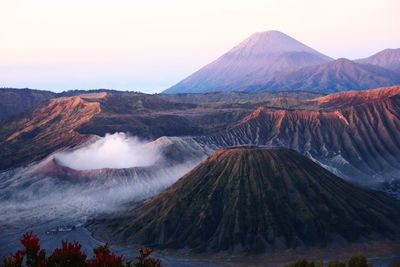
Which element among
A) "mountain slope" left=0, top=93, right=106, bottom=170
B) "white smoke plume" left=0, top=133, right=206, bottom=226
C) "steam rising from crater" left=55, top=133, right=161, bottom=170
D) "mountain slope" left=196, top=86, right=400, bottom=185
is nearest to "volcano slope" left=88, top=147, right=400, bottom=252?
"white smoke plume" left=0, top=133, right=206, bottom=226

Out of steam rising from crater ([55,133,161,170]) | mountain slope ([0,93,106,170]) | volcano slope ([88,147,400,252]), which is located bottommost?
volcano slope ([88,147,400,252])

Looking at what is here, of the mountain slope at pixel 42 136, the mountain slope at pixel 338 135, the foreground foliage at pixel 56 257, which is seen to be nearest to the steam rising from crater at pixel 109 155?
the mountain slope at pixel 42 136

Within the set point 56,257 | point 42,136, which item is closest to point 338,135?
point 42,136

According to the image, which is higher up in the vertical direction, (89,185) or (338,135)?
(338,135)

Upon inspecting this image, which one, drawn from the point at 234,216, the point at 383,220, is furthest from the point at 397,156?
the point at 234,216

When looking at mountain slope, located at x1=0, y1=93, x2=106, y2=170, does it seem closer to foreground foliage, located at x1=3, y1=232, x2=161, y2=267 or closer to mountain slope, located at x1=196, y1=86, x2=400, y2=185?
mountain slope, located at x1=196, y1=86, x2=400, y2=185

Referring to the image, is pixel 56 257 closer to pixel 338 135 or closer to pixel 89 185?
pixel 89 185

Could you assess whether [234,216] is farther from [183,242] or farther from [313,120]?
[313,120]
